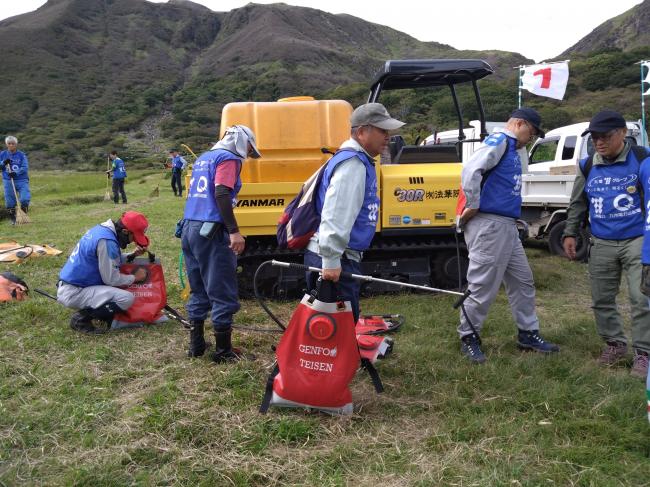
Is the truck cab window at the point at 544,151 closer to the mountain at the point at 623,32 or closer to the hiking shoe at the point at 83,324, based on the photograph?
the hiking shoe at the point at 83,324

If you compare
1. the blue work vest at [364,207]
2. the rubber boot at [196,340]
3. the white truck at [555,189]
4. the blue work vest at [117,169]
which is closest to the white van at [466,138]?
the white truck at [555,189]

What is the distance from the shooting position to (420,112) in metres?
36.2

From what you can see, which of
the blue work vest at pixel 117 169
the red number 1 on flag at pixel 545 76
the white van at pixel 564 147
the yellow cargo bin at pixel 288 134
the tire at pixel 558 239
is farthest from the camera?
the blue work vest at pixel 117 169

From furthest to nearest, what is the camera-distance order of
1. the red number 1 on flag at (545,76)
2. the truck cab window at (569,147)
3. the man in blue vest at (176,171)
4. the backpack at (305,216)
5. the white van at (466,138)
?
the man in blue vest at (176,171) → the red number 1 on flag at (545,76) → the truck cab window at (569,147) → the white van at (466,138) → the backpack at (305,216)

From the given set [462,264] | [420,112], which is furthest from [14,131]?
[462,264]

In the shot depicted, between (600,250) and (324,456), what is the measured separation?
9.13 feet

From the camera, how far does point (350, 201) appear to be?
3074 mm

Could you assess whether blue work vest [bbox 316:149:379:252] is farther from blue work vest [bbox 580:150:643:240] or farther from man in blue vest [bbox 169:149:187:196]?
man in blue vest [bbox 169:149:187:196]

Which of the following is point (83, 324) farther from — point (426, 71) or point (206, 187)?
point (426, 71)

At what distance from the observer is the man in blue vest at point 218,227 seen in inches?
153

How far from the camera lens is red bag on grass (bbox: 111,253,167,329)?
5.04 m

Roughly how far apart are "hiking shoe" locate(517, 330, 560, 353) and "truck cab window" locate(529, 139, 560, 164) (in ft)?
22.9

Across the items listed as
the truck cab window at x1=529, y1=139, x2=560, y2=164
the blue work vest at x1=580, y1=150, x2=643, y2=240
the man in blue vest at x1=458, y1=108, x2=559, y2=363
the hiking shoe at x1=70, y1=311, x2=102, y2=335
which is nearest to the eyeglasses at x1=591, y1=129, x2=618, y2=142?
the blue work vest at x1=580, y1=150, x2=643, y2=240

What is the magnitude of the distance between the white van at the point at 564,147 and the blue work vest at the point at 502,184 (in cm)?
576
